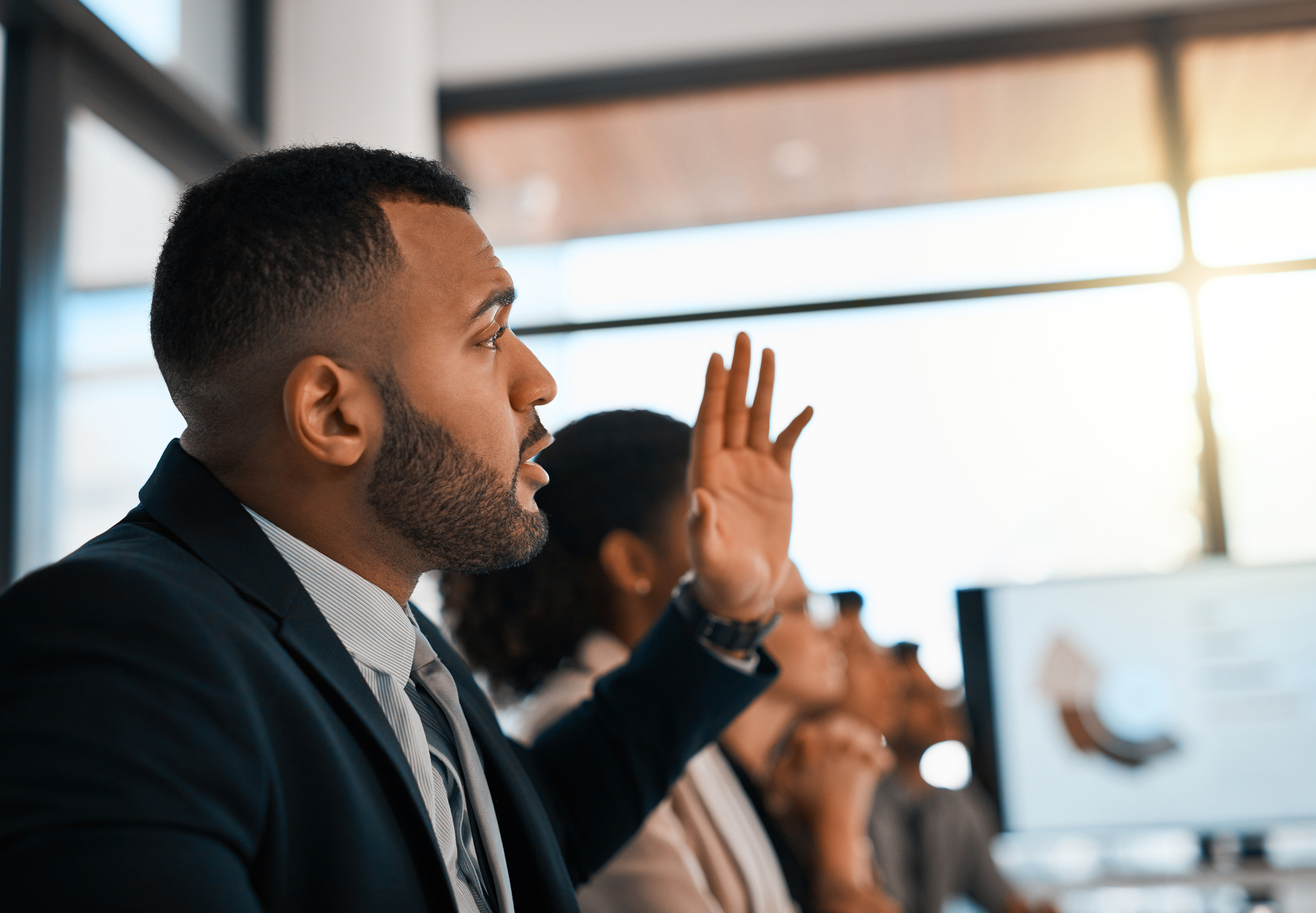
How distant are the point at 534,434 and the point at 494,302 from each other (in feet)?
0.45

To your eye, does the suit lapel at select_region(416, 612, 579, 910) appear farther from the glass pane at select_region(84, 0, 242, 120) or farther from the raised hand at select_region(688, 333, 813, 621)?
the glass pane at select_region(84, 0, 242, 120)

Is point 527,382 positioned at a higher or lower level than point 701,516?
higher

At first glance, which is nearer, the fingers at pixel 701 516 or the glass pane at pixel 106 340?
the fingers at pixel 701 516

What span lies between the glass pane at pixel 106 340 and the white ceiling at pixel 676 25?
1197 millimetres

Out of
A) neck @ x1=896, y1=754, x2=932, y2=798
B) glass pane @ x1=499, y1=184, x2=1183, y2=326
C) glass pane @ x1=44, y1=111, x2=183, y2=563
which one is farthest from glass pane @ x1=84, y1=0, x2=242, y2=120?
neck @ x1=896, y1=754, x2=932, y2=798

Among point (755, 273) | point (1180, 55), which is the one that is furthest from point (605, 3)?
point (1180, 55)

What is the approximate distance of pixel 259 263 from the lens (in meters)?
0.88

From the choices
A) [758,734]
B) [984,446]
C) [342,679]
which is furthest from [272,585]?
[984,446]

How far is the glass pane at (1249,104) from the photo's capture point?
327cm

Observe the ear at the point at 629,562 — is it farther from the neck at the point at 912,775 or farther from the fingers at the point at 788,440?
the neck at the point at 912,775

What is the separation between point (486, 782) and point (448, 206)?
0.51 metres

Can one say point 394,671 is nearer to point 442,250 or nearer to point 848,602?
point 442,250

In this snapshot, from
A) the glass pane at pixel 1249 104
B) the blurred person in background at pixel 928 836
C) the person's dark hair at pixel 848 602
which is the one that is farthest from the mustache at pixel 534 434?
the glass pane at pixel 1249 104

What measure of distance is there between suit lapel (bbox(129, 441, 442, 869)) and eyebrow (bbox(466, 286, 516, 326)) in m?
0.25
